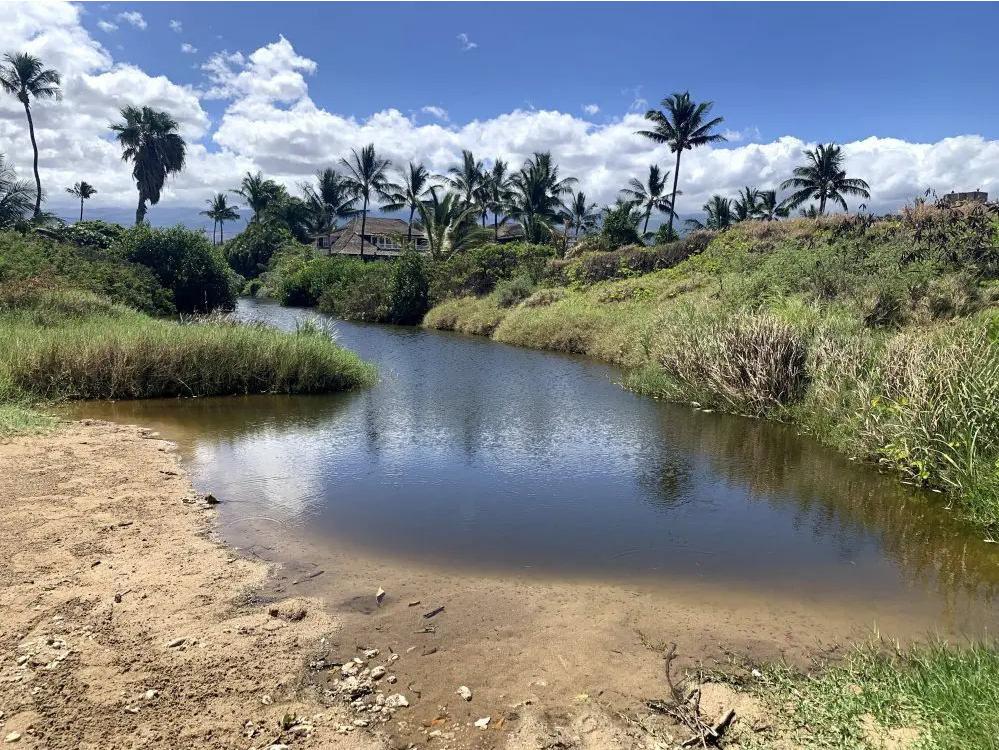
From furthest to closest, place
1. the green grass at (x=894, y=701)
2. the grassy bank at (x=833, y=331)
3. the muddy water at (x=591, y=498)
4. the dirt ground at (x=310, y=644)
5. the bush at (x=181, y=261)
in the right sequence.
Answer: the bush at (x=181, y=261), the grassy bank at (x=833, y=331), the muddy water at (x=591, y=498), the dirt ground at (x=310, y=644), the green grass at (x=894, y=701)

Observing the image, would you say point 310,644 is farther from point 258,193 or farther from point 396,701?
point 258,193

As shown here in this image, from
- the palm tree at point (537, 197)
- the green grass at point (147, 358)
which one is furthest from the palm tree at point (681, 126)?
the green grass at point (147, 358)

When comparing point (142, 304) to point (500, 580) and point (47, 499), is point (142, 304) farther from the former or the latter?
point (500, 580)

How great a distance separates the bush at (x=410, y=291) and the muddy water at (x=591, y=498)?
24336 mm

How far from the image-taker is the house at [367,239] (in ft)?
217

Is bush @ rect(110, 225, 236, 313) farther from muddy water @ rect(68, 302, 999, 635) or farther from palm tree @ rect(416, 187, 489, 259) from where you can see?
muddy water @ rect(68, 302, 999, 635)

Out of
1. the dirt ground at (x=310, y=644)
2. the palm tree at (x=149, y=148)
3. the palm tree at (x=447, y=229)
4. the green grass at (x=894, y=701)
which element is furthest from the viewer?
the palm tree at (x=149, y=148)

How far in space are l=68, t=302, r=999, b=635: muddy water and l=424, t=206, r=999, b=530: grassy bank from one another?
58 cm

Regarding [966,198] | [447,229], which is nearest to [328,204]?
[447,229]

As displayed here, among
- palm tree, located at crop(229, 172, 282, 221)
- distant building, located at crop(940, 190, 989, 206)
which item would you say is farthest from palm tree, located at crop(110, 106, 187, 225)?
distant building, located at crop(940, 190, 989, 206)

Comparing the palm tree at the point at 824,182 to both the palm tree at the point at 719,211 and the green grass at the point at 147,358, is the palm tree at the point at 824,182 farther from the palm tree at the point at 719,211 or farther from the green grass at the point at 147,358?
the green grass at the point at 147,358

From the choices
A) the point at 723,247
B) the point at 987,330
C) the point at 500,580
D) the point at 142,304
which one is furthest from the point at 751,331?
the point at 142,304

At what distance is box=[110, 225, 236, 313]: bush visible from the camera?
108 ft

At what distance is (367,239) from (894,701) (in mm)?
67729
